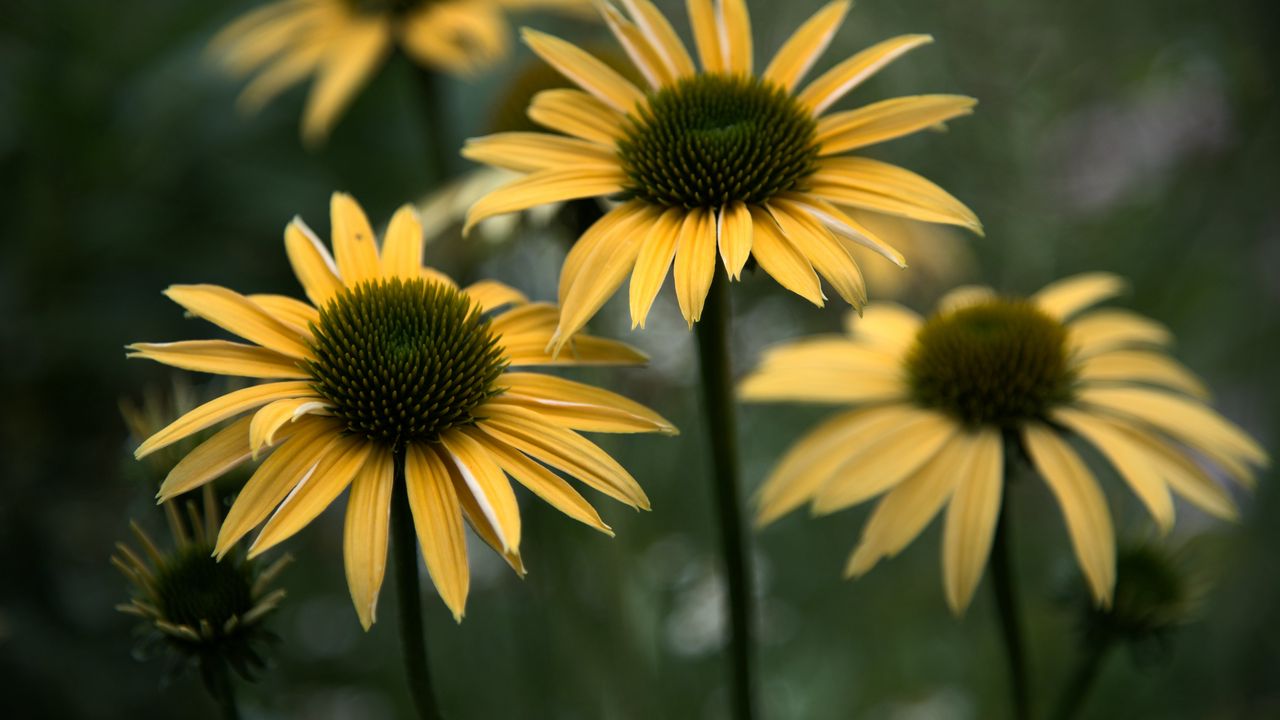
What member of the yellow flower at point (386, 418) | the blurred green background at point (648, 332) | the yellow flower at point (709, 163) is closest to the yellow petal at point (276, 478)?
the yellow flower at point (386, 418)

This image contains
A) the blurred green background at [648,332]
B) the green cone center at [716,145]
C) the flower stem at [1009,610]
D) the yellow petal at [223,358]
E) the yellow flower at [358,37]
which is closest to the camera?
the yellow petal at [223,358]

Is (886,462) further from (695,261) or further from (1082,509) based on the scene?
(695,261)

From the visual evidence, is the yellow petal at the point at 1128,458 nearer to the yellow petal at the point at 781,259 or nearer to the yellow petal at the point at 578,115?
the yellow petal at the point at 781,259

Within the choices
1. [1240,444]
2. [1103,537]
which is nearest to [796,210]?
[1103,537]

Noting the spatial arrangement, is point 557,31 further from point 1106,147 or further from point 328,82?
point 1106,147

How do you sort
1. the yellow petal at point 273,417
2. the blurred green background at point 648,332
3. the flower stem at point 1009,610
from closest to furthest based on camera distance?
the yellow petal at point 273,417
the flower stem at point 1009,610
the blurred green background at point 648,332

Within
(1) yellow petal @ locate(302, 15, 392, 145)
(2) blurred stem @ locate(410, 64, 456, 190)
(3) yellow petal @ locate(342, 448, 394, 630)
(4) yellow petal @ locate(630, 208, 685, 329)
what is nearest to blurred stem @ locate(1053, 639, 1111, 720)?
(4) yellow petal @ locate(630, 208, 685, 329)

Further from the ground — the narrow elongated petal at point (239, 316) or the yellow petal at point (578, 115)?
the yellow petal at point (578, 115)
